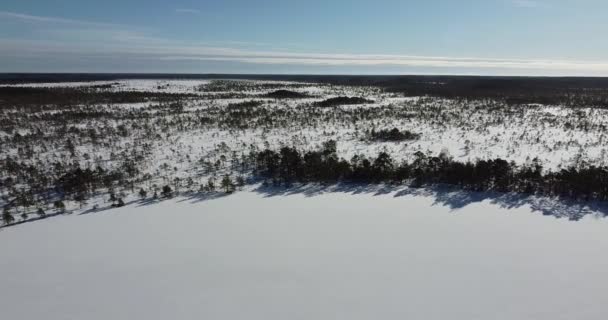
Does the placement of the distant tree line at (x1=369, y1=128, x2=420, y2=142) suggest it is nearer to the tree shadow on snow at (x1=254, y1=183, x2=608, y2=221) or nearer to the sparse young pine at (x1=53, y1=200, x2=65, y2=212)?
the tree shadow on snow at (x1=254, y1=183, x2=608, y2=221)

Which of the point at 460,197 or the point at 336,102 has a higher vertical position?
the point at 336,102

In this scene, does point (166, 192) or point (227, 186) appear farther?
point (227, 186)

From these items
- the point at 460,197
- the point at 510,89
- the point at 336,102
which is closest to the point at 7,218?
the point at 460,197

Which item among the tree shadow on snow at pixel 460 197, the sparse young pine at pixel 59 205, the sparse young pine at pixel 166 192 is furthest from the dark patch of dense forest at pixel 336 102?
the sparse young pine at pixel 59 205

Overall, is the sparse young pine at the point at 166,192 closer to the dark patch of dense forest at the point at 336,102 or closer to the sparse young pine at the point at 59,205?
the sparse young pine at the point at 59,205

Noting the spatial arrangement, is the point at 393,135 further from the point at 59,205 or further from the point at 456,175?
the point at 59,205

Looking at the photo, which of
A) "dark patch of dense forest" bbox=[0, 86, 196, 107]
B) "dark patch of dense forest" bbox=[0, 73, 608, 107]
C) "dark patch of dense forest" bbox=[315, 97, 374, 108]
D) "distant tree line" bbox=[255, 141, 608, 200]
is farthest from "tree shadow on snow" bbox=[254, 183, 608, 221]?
"dark patch of dense forest" bbox=[0, 86, 196, 107]
